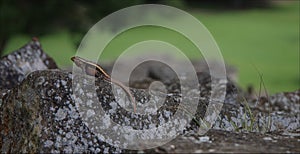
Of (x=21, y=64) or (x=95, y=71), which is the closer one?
(x=95, y=71)

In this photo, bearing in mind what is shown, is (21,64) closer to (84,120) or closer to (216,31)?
(84,120)

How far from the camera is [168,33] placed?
1409cm

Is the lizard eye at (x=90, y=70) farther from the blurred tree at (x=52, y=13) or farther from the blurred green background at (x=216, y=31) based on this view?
the blurred tree at (x=52, y=13)

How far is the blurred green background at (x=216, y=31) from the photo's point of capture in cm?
767

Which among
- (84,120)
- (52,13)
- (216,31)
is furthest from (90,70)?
(216,31)

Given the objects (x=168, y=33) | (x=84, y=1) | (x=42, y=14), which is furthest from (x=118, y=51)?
(x=42, y=14)

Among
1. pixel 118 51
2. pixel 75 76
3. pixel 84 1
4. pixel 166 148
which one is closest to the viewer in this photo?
pixel 166 148

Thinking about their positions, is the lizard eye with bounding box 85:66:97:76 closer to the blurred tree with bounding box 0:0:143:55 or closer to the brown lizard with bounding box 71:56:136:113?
the brown lizard with bounding box 71:56:136:113

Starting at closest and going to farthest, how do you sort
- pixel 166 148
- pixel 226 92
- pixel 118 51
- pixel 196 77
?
1. pixel 166 148
2. pixel 226 92
3. pixel 196 77
4. pixel 118 51

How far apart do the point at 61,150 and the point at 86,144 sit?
0.08 meters

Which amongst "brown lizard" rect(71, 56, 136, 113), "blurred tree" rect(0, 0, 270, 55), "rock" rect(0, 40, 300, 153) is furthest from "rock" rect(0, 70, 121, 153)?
"blurred tree" rect(0, 0, 270, 55)

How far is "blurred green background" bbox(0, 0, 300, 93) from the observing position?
7.67m

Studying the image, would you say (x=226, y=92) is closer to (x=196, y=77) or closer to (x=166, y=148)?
(x=196, y=77)

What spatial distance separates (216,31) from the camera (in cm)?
1429
